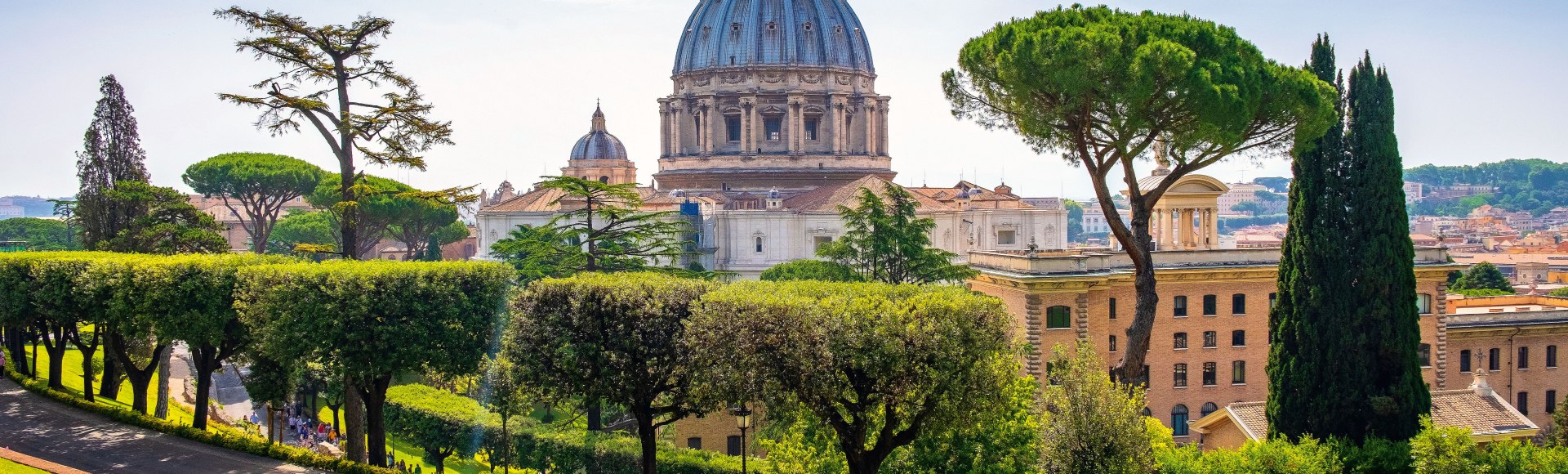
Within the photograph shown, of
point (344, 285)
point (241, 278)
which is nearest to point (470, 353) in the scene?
point (344, 285)

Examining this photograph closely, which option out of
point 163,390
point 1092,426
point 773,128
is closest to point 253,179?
point 773,128

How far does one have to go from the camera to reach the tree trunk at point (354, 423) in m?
25.0

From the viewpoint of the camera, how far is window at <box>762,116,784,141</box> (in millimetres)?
73125

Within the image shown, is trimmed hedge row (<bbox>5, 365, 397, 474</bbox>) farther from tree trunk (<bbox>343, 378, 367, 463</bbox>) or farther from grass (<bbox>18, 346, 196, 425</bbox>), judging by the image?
grass (<bbox>18, 346, 196, 425</bbox>)

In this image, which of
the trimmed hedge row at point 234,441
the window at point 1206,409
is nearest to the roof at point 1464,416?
the window at point 1206,409

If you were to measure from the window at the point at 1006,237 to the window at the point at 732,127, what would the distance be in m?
17.9

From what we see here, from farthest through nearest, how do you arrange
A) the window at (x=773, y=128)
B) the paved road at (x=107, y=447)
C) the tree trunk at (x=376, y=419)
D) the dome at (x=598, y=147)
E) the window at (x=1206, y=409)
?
the dome at (x=598, y=147) → the window at (x=773, y=128) → the window at (x=1206, y=409) → the tree trunk at (x=376, y=419) → the paved road at (x=107, y=447)

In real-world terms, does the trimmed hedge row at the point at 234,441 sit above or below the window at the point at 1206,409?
above

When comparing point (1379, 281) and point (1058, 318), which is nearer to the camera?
point (1379, 281)

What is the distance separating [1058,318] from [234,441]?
18.1 m

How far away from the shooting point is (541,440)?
29.2 metres

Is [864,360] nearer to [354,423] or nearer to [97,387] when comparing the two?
[354,423]

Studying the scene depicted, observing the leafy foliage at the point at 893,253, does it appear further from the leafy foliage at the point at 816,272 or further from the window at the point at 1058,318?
the window at the point at 1058,318

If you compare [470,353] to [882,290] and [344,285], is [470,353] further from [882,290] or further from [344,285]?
[882,290]
